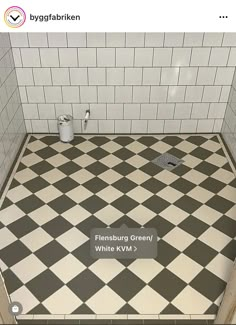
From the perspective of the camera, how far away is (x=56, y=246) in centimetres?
211

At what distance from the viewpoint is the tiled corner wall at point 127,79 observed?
2.77 m

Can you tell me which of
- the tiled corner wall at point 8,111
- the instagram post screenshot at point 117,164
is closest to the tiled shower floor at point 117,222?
the instagram post screenshot at point 117,164

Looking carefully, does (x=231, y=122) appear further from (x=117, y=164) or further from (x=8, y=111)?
(x=8, y=111)

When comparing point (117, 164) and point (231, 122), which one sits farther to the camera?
point (231, 122)

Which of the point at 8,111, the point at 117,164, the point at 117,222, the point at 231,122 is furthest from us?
the point at 231,122

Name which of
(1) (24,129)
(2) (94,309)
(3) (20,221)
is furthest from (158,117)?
(2) (94,309)
